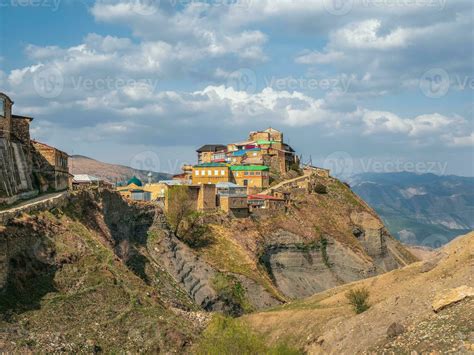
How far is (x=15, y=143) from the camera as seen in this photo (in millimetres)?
57812

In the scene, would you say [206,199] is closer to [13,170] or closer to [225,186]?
[225,186]

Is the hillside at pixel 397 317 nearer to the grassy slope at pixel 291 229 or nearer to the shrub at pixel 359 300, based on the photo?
the shrub at pixel 359 300

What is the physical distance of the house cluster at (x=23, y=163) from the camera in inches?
2017

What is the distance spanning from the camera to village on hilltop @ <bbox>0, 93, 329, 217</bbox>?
55744 millimetres

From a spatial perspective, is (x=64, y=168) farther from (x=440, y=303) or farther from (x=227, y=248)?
(x=440, y=303)

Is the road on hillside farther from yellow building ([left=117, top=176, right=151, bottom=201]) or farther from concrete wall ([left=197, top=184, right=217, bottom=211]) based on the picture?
yellow building ([left=117, top=176, right=151, bottom=201])

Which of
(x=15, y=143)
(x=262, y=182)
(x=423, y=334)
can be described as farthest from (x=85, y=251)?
(x=262, y=182)

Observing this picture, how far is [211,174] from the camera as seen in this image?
113 meters

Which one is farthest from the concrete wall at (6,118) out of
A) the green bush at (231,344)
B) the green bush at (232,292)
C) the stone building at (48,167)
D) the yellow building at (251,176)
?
the yellow building at (251,176)

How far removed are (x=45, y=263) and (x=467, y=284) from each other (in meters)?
29.9

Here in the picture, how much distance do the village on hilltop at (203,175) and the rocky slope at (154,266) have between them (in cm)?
364

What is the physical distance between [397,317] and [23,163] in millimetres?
38129

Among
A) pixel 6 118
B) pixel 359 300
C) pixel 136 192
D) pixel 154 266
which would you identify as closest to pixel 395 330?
pixel 359 300

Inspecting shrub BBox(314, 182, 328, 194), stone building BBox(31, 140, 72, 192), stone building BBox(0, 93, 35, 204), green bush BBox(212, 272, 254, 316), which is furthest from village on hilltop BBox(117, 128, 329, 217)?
stone building BBox(0, 93, 35, 204)
